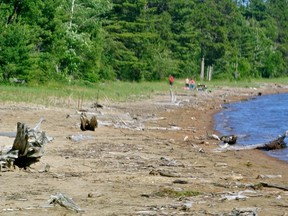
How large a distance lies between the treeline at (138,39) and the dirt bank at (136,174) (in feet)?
→ 45.4

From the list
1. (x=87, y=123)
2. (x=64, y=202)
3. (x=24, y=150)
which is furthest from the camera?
(x=87, y=123)

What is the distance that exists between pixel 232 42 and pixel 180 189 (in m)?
76.1

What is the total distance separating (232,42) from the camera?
84.8 m

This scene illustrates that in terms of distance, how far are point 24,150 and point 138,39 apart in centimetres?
4976

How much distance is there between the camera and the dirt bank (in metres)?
8.77

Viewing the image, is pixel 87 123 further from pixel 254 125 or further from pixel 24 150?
pixel 254 125

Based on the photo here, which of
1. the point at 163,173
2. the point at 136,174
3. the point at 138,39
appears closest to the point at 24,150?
the point at 136,174

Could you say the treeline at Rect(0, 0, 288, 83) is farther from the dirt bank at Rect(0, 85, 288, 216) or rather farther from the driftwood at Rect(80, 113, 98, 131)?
the driftwood at Rect(80, 113, 98, 131)

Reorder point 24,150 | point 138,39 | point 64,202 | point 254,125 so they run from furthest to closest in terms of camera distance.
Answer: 1. point 138,39
2. point 254,125
3. point 24,150
4. point 64,202

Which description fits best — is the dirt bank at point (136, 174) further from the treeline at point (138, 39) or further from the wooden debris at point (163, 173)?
the treeline at point (138, 39)

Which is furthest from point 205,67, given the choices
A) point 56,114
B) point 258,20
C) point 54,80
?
point 56,114

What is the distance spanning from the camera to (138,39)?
199ft

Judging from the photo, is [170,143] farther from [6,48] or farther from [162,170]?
[6,48]

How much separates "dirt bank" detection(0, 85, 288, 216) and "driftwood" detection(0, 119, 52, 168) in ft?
0.71
